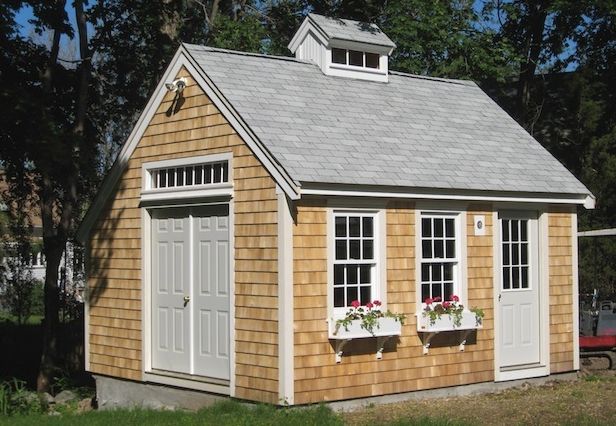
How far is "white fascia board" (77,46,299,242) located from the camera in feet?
38.6

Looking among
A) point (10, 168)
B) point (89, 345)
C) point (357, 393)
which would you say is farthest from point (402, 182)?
point (10, 168)

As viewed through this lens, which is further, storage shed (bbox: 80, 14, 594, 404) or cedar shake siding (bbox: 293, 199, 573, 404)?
storage shed (bbox: 80, 14, 594, 404)

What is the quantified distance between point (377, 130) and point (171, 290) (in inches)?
147

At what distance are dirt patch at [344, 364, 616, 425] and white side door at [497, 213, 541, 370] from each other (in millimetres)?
534

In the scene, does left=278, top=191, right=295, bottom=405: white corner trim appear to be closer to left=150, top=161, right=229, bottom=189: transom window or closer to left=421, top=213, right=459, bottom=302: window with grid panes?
left=150, top=161, right=229, bottom=189: transom window

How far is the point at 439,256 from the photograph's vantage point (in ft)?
44.3

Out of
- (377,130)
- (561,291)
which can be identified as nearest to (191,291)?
(377,130)

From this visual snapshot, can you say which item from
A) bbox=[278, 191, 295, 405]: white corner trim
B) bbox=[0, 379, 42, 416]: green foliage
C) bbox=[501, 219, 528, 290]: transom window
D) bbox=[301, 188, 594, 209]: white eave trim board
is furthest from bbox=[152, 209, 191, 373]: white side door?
bbox=[501, 219, 528, 290]: transom window

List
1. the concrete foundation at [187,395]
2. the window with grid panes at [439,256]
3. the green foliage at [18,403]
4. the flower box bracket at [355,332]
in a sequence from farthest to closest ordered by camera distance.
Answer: the green foliage at [18,403]
the window with grid panes at [439,256]
the concrete foundation at [187,395]
the flower box bracket at [355,332]

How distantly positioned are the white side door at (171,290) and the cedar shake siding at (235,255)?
1.17 ft

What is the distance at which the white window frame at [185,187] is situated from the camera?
12734mm

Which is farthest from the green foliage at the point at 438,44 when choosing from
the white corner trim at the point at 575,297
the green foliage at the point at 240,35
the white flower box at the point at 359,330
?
the white flower box at the point at 359,330

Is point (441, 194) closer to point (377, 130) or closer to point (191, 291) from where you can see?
point (377, 130)

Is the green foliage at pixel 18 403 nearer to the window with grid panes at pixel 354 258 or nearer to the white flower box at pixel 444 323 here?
the window with grid panes at pixel 354 258
